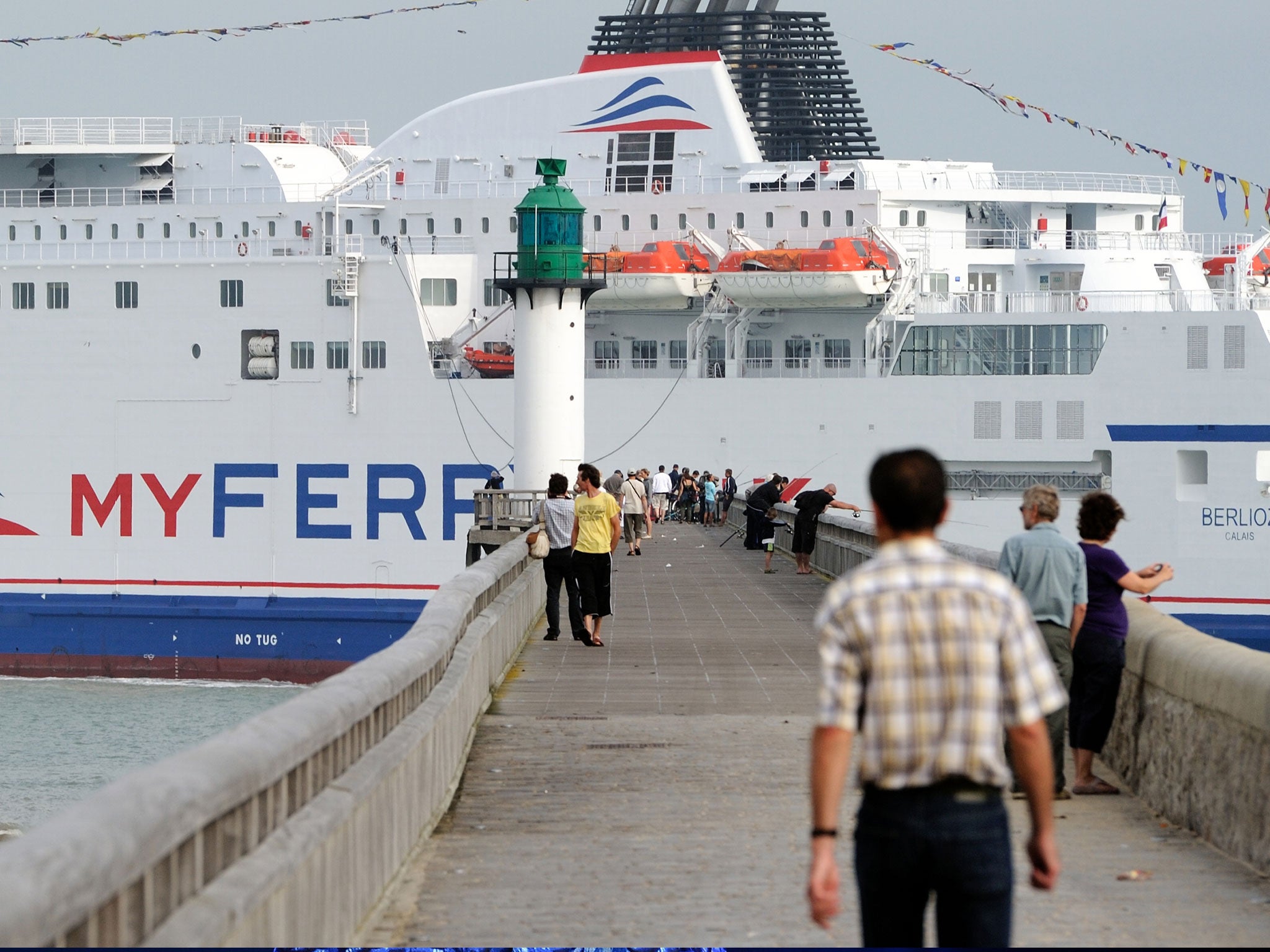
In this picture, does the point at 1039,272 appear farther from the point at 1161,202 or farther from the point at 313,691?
the point at 313,691

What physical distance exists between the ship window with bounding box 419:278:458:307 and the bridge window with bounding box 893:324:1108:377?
9.53 meters

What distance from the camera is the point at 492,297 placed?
37.0 m

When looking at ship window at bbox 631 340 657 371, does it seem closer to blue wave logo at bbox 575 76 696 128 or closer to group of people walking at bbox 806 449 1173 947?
blue wave logo at bbox 575 76 696 128

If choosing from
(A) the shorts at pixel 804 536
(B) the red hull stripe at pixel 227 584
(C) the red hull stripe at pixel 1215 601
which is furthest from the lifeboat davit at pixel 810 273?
(A) the shorts at pixel 804 536

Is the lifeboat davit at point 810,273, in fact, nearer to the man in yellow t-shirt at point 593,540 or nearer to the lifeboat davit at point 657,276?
the lifeboat davit at point 657,276

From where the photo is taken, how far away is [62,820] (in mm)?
3092

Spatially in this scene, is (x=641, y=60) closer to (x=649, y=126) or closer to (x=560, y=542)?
(x=649, y=126)

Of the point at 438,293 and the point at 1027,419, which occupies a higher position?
the point at 438,293

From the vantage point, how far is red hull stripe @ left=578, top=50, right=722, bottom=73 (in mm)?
39250

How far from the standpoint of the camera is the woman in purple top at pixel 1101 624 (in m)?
7.20

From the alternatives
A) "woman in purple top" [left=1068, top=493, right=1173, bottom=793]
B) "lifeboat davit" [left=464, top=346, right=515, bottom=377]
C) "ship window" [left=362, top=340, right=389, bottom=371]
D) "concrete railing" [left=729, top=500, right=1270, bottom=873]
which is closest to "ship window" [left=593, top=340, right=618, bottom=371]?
"lifeboat davit" [left=464, top=346, right=515, bottom=377]

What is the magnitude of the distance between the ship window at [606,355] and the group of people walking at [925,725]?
1326 inches

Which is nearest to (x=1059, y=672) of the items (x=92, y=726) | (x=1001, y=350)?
(x=92, y=726)

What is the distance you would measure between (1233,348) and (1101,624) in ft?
90.3
